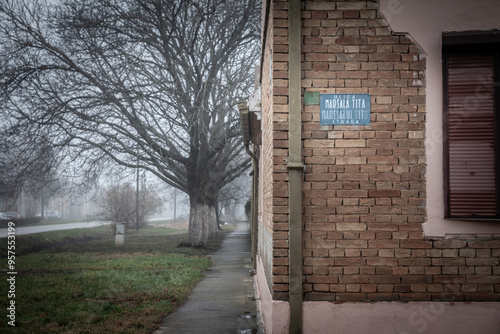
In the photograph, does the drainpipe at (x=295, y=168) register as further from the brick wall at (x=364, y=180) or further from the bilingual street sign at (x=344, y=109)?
the bilingual street sign at (x=344, y=109)

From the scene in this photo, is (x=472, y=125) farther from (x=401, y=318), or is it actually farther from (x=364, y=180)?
(x=401, y=318)

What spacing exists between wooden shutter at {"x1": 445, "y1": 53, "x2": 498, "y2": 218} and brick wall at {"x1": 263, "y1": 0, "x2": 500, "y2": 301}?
0.92 feet

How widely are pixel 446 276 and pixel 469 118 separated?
5.17 ft

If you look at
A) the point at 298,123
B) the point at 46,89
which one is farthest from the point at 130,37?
the point at 298,123

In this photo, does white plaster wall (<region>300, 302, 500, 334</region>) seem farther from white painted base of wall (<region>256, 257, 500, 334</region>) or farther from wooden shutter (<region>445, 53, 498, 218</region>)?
wooden shutter (<region>445, 53, 498, 218</region>)

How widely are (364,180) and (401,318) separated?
1377 millimetres

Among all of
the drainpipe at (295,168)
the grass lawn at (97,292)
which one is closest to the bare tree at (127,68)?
the grass lawn at (97,292)

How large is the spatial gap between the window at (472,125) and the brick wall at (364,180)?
0.26 meters

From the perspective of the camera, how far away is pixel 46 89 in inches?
656

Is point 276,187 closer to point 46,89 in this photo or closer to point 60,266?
point 60,266

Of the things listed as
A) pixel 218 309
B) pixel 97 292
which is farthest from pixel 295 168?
pixel 97 292

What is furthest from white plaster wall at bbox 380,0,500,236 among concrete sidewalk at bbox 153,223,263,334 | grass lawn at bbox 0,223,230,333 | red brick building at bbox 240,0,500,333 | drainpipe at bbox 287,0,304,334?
grass lawn at bbox 0,223,230,333

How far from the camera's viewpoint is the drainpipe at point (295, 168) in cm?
442

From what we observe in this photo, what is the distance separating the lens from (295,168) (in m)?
4.45
